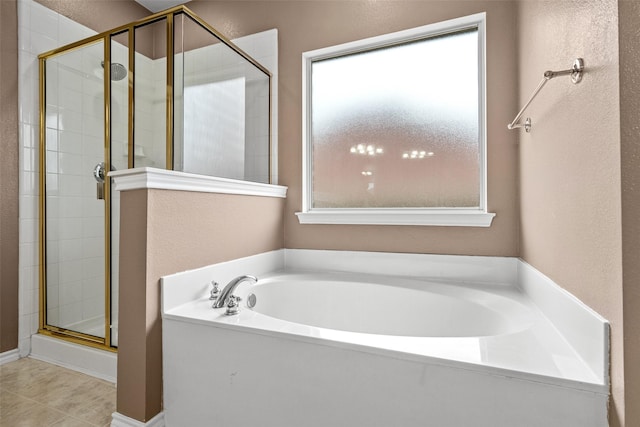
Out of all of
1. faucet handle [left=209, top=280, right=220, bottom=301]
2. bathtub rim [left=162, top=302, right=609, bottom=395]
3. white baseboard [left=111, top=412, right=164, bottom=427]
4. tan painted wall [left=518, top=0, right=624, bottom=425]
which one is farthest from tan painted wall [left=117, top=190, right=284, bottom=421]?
tan painted wall [left=518, top=0, right=624, bottom=425]

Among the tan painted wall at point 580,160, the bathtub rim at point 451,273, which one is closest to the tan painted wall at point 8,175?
the bathtub rim at point 451,273

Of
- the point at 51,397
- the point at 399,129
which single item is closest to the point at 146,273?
the point at 51,397

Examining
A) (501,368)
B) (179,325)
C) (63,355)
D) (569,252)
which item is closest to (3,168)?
(63,355)

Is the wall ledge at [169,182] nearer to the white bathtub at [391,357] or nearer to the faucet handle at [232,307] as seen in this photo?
the white bathtub at [391,357]

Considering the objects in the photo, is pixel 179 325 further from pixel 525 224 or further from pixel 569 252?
pixel 525 224

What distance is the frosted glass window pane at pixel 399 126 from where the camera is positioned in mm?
1877

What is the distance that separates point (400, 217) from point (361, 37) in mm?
1201

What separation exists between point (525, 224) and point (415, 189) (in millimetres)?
616

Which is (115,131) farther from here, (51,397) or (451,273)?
(451,273)

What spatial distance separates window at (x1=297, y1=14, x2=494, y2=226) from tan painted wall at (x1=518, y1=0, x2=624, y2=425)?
42 centimetres

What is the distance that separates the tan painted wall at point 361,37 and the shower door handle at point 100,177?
113cm

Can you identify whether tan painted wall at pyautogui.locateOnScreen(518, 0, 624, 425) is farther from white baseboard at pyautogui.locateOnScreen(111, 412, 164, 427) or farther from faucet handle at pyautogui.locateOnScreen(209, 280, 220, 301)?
white baseboard at pyautogui.locateOnScreen(111, 412, 164, 427)

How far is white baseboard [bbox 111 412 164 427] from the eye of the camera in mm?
1279

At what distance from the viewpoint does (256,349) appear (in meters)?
1.14
